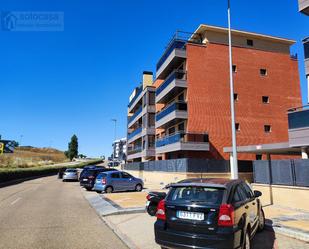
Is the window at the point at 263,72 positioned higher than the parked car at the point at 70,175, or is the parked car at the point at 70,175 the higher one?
the window at the point at 263,72

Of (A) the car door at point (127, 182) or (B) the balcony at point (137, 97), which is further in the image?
(B) the balcony at point (137, 97)

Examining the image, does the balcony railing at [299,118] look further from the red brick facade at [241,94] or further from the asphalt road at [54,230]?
the red brick facade at [241,94]

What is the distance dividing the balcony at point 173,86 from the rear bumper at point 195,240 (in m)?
27.0

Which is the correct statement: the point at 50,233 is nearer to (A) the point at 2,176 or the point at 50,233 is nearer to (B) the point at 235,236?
(B) the point at 235,236

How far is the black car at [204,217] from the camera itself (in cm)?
580

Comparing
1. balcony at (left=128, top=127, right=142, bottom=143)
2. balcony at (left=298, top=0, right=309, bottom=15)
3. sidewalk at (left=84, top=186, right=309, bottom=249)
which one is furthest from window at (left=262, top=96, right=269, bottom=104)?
sidewalk at (left=84, top=186, right=309, bottom=249)

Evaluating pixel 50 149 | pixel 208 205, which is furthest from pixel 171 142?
pixel 50 149

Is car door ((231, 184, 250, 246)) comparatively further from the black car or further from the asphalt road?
the asphalt road

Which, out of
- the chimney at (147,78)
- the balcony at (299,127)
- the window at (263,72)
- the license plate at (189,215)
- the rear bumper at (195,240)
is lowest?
the rear bumper at (195,240)

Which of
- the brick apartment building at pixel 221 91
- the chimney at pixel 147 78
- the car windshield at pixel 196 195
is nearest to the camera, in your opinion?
the car windshield at pixel 196 195

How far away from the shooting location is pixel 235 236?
5812 mm

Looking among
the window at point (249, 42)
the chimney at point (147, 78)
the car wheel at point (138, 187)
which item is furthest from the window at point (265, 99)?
the chimney at point (147, 78)

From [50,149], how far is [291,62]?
140665 millimetres

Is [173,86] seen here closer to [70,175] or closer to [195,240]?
[70,175]
